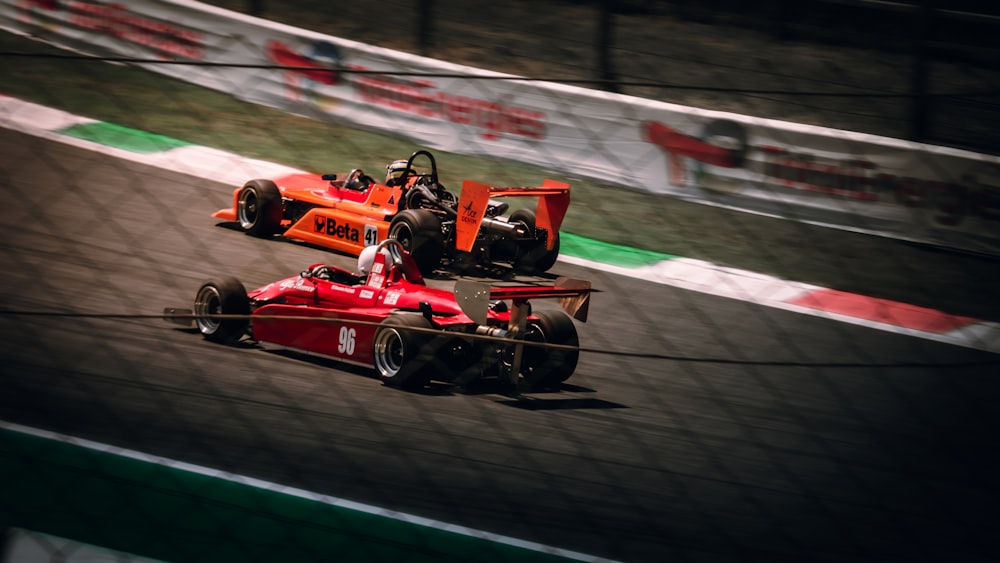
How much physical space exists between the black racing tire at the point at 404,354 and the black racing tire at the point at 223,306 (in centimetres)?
81

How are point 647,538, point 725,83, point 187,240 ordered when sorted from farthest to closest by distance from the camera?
1. point 725,83
2. point 187,240
3. point 647,538

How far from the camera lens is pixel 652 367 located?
6.04 metres

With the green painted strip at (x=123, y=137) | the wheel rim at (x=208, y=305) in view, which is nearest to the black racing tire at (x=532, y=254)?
the wheel rim at (x=208, y=305)

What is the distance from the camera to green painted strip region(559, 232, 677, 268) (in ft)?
27.0

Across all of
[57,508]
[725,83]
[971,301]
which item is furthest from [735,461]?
[725,83]

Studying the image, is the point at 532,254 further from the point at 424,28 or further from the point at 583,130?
the point at 424,28

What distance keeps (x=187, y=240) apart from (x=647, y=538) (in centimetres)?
509

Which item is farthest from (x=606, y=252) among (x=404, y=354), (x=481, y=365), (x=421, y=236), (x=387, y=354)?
(x=404, y=354)

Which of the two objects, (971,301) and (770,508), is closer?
(770,508)

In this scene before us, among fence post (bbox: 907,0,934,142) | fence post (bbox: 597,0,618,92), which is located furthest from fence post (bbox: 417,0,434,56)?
fence post (bbox: 907,0,934,142)

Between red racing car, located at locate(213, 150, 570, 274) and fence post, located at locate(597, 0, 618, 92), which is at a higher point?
fence post, located at locate(597, 0, 618, 92)

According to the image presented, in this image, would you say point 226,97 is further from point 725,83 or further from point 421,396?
point 421,396

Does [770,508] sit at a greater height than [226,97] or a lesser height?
lesser

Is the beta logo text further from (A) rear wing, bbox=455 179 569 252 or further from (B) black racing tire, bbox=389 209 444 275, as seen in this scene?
(A) rear wing, bbox=455 179 569 252
